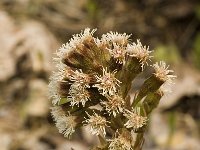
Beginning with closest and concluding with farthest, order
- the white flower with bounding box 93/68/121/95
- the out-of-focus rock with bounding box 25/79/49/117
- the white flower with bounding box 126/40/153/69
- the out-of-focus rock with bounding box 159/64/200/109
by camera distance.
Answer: the white flower with bounding box 93/68/121/95
the white flower with bounding box 126/40/153/69
the out-of-focus rock with bounding box 25/79/49/117
the out-of-focus rock with bounding box 159/64/200/109

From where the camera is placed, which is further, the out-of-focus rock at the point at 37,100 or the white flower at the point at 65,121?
the out-of-focus rock at the point at 37,100

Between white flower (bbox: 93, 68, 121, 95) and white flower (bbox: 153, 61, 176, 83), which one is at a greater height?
white flower (bbox: 153, 61, 176, 83)

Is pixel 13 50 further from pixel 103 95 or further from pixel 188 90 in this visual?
pixel 103 95

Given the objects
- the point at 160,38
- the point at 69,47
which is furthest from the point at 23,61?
the point at 69,47

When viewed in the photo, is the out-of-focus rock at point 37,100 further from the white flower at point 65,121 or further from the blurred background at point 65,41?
the white flower at point 65,121

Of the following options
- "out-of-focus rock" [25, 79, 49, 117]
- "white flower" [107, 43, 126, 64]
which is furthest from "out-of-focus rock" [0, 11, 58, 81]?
"white flower" [107, 43, 126, 64]

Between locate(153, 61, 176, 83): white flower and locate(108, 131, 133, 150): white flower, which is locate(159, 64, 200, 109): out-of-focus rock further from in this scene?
locate(108, 131, 133, 150): white flower

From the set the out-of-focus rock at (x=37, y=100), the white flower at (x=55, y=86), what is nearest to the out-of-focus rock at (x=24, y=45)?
the out-of-focus rock at (x=37, y=100)
